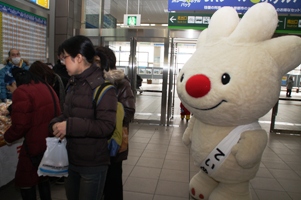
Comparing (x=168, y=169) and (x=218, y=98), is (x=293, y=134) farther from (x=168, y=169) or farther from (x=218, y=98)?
(x=218, y=98)

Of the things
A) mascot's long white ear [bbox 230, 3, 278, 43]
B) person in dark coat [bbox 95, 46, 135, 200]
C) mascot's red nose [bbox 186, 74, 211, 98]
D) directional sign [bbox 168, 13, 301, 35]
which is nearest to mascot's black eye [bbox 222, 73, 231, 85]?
mascot's red nose [bbox 186, 74, 211, 98]

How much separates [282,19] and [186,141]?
16.0ft

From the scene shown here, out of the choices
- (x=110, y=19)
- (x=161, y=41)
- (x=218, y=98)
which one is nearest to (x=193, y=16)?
(x=161, y=41)

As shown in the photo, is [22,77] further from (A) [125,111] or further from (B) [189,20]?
(B) [189,20]

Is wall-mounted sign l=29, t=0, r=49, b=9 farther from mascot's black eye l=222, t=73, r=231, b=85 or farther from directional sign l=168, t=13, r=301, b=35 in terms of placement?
mascot's black eye l=222, t=73, r=231, b=85

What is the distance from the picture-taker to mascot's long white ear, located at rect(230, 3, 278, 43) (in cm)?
210

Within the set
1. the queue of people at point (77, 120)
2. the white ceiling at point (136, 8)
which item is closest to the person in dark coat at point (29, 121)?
the queue of people at point (77, 120)

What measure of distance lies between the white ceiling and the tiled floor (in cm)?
412

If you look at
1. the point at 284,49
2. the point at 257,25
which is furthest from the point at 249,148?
the point at 257,25

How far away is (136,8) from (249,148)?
1044cm

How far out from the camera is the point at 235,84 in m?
2.01

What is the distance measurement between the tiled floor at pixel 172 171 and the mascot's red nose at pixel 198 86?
1.59 meters

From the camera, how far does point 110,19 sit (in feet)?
27.2

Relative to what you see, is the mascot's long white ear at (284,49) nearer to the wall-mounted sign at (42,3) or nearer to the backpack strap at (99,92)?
the backpack strap at (99,92)
